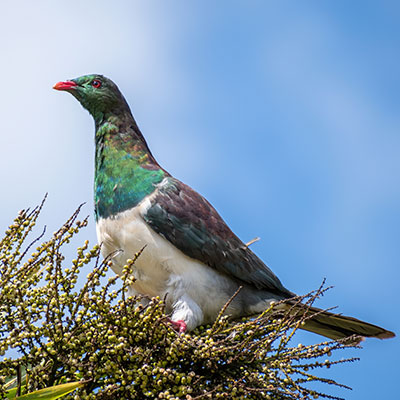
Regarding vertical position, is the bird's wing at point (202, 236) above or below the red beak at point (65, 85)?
below

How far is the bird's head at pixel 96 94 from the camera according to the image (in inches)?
167

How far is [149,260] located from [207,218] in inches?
17.0

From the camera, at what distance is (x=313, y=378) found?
291 cm

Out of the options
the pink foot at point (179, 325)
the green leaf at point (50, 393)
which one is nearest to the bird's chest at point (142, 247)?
the pink foot at point (179, 325)

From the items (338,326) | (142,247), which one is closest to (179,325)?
(142,247)

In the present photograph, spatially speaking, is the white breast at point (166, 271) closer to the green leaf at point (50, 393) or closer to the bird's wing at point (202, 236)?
the bird's wing at point (202, 236)

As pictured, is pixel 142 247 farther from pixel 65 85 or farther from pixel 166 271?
pixel 65 85

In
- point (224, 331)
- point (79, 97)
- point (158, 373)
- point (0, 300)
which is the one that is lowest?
point (0, 300)

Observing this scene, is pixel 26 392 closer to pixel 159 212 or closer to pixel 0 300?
pixel 0 300


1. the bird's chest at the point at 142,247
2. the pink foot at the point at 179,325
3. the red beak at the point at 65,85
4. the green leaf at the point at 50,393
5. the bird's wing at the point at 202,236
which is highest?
the red beak at the point at 65,85

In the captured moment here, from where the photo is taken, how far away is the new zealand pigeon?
367 cm

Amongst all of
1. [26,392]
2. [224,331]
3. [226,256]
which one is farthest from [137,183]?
[26,392]

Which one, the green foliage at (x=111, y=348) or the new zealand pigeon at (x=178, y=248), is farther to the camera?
the new zealand pigeon at (x=178, y=248)

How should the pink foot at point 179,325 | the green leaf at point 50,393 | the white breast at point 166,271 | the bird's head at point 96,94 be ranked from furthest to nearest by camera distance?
the bird's head at point 96,94 → the white breast at point 166,271 → the pink foot at point 179,325 → the green leaf at point 50,393
